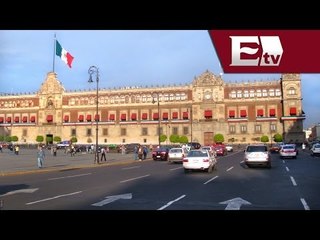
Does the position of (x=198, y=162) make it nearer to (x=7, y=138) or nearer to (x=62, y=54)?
(x=62, y=54)

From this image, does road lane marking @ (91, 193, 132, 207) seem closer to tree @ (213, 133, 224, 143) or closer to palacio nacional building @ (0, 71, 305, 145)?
palacio nacional building @ (0, 71, 305, 145)

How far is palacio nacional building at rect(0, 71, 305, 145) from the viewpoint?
85.6m

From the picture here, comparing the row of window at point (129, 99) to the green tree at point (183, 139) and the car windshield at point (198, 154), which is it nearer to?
the green tree at point (183, 139)

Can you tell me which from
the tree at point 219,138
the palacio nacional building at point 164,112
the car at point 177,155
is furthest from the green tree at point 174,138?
the car at point 177,155

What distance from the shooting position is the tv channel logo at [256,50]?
24.7 ft

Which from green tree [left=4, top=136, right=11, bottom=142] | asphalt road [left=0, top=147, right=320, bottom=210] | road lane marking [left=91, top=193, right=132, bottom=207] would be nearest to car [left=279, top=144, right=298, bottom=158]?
asphalt road [left=0, top=147, right=320, bottom=210]

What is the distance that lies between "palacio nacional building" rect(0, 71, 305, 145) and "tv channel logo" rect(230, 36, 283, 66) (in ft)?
252

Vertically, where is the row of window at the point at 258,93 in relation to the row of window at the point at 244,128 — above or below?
above

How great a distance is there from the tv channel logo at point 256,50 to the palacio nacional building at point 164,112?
252 feet

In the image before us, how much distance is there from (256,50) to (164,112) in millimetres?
84661
